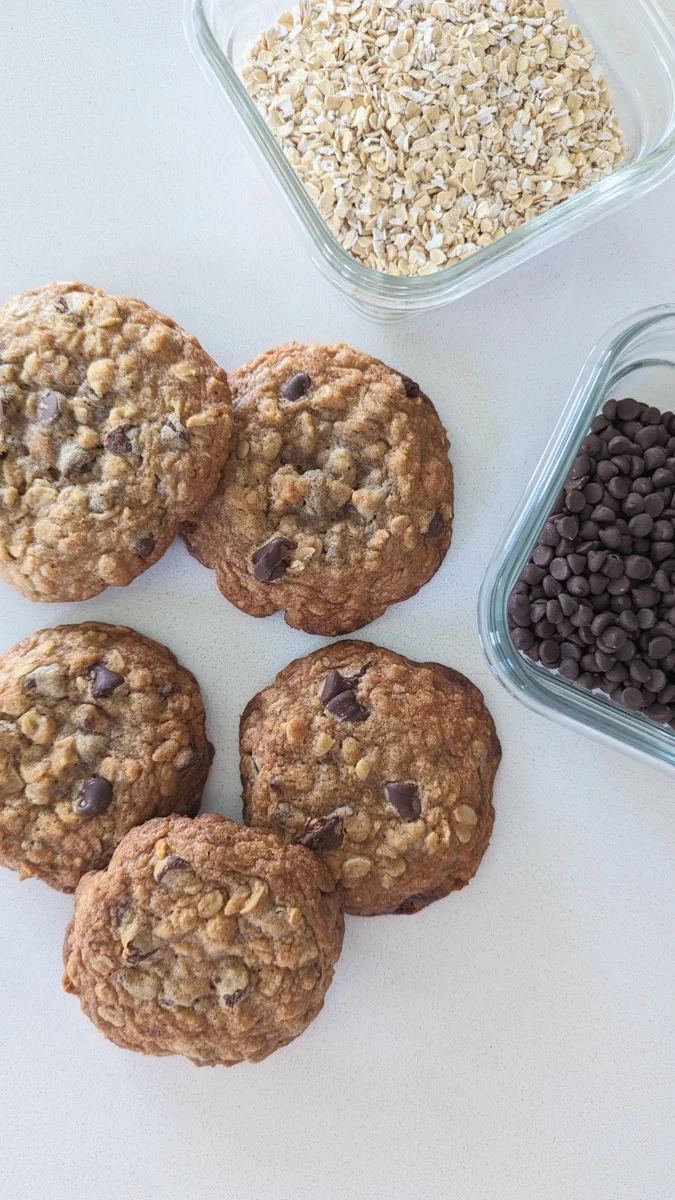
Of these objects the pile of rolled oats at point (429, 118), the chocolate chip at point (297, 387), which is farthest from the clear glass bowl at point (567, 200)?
the chocolate chip at point (297, 387)

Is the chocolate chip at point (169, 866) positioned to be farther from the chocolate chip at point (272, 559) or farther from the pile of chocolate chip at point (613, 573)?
the pile of chocolate chip at point (613, 573)

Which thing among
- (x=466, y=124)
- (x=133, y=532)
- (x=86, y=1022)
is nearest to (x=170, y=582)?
(x=133, y=532)

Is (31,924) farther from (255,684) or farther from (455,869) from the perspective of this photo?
(455,869)

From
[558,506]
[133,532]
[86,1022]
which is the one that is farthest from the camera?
[86,1022]

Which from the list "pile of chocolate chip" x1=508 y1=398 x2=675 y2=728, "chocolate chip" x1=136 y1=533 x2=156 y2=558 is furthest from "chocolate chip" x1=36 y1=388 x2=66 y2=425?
"pile of chocolate chip" x1=508 y1=398 x2=675 y2=728

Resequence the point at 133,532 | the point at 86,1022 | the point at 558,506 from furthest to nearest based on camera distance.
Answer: the point at 86,1022 < the point at 558,506 < the point at 133,532
